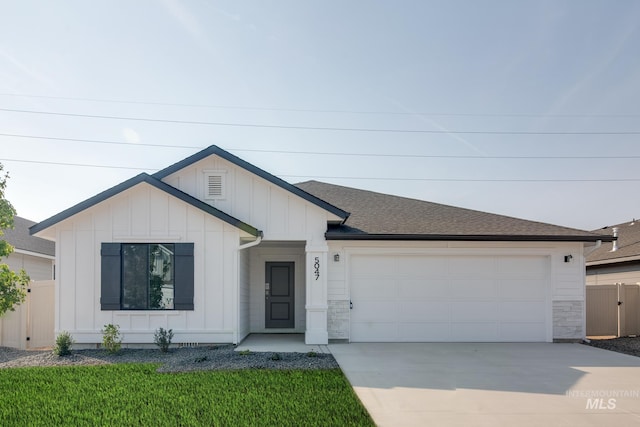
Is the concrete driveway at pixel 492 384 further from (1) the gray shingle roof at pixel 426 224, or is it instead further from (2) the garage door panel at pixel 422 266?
(1) the gray shingle roof at pixel 426 224

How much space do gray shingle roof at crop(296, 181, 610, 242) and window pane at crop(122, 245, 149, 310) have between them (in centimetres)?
428

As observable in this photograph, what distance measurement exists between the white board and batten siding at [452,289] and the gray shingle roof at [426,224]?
38 centimetres

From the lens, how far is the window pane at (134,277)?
34.0 ft

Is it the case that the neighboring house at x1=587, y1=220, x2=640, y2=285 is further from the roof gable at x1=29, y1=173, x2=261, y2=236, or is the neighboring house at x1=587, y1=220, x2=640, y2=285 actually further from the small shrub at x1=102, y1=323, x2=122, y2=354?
the small shrub at x1=102, y1=323, x2=122, y2=354

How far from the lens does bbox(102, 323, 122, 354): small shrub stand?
974 cm

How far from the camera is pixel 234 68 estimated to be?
1369cm

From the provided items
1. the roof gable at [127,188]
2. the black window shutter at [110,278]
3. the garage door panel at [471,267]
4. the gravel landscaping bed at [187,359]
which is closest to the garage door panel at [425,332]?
the garage door panel at [471,267]

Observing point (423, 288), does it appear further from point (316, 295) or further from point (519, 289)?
point (316, 295)

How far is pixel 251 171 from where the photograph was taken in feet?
36.8

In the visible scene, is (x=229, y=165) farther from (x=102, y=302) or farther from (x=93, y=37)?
(x=93, y=37)

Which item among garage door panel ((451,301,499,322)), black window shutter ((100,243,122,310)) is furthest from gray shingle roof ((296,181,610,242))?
black window shutter ((100,243,122,310))

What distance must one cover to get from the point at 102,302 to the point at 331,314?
A: 5.19 meters

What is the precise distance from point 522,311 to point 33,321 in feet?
39.5

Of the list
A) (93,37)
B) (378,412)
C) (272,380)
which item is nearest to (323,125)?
(93,37)
